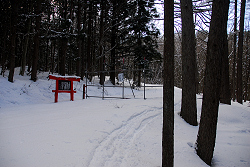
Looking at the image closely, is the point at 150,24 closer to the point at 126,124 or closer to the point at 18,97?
the point at 18,97

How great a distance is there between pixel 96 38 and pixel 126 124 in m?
22.2

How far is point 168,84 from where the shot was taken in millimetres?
2727

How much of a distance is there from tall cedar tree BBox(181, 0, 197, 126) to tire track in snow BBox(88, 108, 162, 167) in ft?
5.64

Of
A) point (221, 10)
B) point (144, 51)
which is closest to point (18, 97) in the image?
point (221, 10)

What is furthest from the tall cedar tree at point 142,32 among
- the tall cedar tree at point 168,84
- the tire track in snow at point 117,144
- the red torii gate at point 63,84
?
the tall cedar tree at point 168,84

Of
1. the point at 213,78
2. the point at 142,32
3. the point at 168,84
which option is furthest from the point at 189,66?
the point at 142,32

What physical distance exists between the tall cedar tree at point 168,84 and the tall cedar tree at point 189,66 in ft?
12.6

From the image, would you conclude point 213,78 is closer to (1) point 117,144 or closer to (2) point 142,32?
(1) point 117,144

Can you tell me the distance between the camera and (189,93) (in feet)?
20.6

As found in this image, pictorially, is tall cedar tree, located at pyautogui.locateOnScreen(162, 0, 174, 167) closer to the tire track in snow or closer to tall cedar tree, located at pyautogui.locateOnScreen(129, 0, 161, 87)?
the tire track in snow

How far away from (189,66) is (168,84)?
4.04m

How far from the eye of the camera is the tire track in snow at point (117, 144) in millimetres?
3051

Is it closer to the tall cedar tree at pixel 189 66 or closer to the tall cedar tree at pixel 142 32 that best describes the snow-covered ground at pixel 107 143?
the tall cedar tree at pixel 189 66

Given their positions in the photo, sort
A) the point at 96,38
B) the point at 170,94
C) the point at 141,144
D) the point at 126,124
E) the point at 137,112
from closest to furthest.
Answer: the point at 170,94
the point at 141,144
the point at 126,124
the point at 137,112
the point at 96,38
